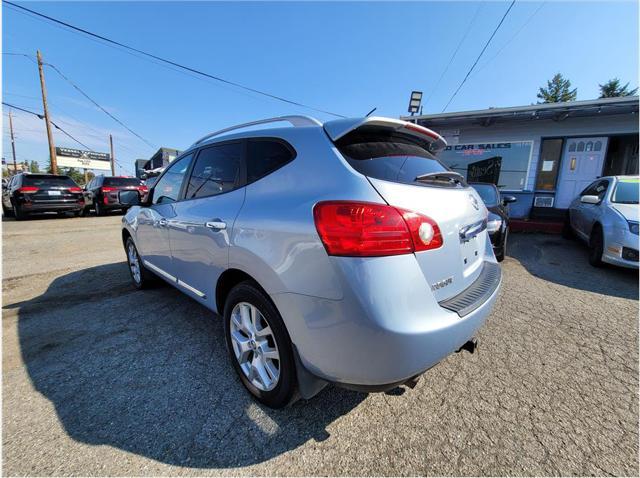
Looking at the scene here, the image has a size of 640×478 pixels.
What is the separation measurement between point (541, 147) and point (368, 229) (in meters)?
11.4

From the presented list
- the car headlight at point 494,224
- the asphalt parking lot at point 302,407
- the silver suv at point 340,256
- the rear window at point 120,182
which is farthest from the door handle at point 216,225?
the rear window at point 120,182

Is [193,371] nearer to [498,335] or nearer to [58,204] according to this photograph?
[498,335]

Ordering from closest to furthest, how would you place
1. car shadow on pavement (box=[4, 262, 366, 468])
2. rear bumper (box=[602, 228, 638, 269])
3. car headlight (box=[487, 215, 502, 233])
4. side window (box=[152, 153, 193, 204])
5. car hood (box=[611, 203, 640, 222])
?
car shadow on pavement (box=[4, 262, 366, 468])
side window (box=[152, 153, 193, 204])
rear bumper (box=[602, 228, 638, 269])
car hood (box=[611, 203, 640, 222])
car headlight (box=[487, 215, 502, 233])

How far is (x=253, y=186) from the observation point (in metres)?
1.92

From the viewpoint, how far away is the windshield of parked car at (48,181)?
10.7 m

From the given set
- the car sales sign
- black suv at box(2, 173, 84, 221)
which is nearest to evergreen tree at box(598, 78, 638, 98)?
black suv at box(2, 173, 84, 221)

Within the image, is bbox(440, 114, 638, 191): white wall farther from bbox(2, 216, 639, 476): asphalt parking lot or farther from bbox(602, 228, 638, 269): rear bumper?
bbox(2, 216, 639, 476): asphalt parking lot

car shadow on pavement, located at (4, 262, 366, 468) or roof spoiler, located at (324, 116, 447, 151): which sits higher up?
roof spoiler, located at (324, 116, 447, 151)

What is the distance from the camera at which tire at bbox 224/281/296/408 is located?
1678 mm

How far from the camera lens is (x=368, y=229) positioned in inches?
53.2

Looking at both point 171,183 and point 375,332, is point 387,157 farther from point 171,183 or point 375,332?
point 171,183

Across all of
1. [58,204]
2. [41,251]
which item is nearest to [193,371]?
[41,251]

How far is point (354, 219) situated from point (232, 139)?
1466mm

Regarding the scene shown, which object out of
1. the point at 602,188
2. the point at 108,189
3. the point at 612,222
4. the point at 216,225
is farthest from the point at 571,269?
the point at 108,189
